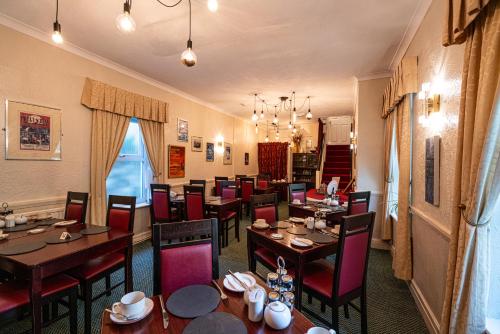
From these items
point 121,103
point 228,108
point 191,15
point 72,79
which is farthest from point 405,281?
point 228,108

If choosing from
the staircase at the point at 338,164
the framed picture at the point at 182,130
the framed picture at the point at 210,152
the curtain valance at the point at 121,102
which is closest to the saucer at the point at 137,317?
the curtain valance at the point at 121,102

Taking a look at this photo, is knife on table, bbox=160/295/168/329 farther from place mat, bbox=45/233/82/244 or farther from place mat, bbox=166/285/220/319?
place mat, bbox=45/233/82/244

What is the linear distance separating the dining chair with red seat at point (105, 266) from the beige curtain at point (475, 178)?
8.43 ft

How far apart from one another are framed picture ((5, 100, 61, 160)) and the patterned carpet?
1.75m

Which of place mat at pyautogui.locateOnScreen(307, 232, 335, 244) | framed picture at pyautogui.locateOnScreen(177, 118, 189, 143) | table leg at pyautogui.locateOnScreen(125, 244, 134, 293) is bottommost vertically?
table leg at pyautogui.locateOnScreen(125, 244, 134, 293)

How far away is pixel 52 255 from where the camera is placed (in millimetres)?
1634

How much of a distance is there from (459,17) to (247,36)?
79.7 inches

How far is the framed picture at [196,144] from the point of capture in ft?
18.0

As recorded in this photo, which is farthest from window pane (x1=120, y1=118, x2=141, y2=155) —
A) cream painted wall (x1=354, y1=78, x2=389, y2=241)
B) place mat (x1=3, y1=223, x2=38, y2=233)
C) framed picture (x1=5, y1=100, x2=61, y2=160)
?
cream painted wall (x1=354, y1=78, x2=389, y2=241)

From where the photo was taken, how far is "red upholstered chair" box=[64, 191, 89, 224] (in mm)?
2623

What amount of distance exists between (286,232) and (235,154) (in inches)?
213

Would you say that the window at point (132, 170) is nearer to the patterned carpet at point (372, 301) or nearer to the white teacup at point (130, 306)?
the patterned carpet at point (372, 301)

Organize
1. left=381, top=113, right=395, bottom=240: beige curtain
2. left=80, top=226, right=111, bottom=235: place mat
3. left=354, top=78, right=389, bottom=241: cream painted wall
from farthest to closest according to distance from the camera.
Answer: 1. left=354, top=78, right=389, bottom=241: cream painted wall
2. left=381, top=113, right=395, bottom=240: beige curtain
3. left=80, top=226, right=111, bottom=235: place mat

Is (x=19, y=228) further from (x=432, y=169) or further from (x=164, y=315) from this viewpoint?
(x=432, y=169)
